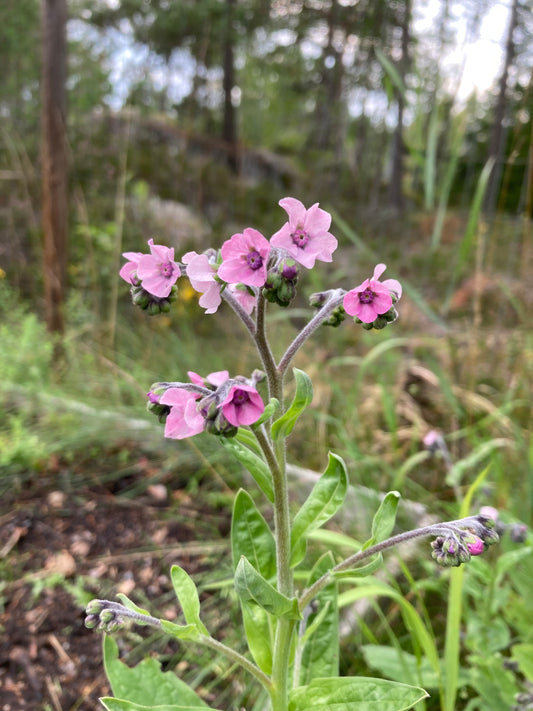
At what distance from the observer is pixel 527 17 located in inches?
136

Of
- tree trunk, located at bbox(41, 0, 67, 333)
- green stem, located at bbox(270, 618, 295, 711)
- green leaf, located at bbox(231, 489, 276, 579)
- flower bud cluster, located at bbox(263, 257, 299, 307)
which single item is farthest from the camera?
tree trunk, located at bbox(41, 0, 67, 333)

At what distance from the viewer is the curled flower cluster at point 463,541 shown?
2.61 ft

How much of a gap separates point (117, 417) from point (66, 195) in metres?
1.92

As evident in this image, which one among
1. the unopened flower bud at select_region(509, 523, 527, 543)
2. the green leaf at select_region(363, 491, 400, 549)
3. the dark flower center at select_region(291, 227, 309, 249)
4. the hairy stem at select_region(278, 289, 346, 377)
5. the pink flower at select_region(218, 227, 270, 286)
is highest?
the dark flower center at select_region(291, 227, 309, 249)

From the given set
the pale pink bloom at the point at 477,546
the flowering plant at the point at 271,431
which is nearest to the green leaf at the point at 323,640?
the flowering plant at the point at 271,431

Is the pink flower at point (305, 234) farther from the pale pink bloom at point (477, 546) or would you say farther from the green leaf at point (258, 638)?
the green leaf at point (258, 638)

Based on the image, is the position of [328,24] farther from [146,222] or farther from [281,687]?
[281,687]

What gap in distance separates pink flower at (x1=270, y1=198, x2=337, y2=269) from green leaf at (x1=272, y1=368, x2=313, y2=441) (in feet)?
0.69

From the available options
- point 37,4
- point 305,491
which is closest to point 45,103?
point 305,491

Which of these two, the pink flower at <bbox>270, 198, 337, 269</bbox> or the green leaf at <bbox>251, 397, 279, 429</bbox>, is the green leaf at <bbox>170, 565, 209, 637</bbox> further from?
the pink flower at <bbox>270, 198, 337, 269</bbox>

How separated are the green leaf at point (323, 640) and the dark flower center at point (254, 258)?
0.65m

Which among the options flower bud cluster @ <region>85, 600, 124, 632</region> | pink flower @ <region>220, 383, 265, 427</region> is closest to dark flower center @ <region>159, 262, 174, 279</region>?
pink flower @ <region>220, 383, 265, 427</region>

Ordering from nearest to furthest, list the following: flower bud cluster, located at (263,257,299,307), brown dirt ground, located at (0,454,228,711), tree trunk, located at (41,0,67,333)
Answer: flower bud cluster, located at (263,257,299,307)
brown dirt ground, located at (0,454,228,711)
tree trunk, located at (41,0,67,333)

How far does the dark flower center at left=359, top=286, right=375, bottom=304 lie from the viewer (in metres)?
0.82
